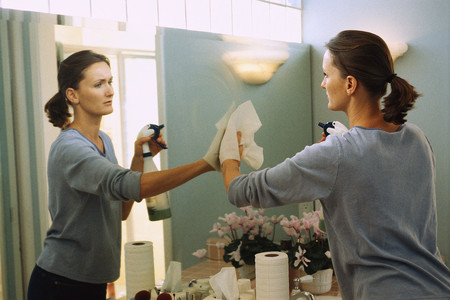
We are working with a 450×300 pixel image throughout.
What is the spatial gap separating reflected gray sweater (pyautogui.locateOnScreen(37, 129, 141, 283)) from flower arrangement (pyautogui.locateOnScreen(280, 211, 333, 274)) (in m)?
0.67

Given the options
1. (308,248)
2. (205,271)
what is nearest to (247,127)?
(308,248)

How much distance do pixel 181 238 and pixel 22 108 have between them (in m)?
0.80

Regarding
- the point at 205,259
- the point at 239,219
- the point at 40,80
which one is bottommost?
the point at 205,259

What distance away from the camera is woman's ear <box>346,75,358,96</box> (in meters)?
1.11

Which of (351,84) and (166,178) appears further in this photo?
(166,178)

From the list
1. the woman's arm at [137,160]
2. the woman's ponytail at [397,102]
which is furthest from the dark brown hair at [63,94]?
the woman's ponytail at [397,102]

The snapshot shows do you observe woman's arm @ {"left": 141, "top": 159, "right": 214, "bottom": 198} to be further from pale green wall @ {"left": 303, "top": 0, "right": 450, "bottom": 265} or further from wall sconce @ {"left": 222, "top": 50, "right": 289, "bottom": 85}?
pale green wall @ {"left": 303, "top": 0, "right": 450, "bottom": 265}

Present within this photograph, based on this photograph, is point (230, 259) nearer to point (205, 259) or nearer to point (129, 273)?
point (205, 259)

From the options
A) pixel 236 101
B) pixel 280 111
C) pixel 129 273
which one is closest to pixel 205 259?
pixel 129 273

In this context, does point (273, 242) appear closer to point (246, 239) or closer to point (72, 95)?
point (246, 239)

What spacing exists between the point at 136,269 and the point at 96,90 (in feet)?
1.90

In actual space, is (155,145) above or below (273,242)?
above

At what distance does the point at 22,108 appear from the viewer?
1.38 m

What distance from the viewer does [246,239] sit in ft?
6.05
